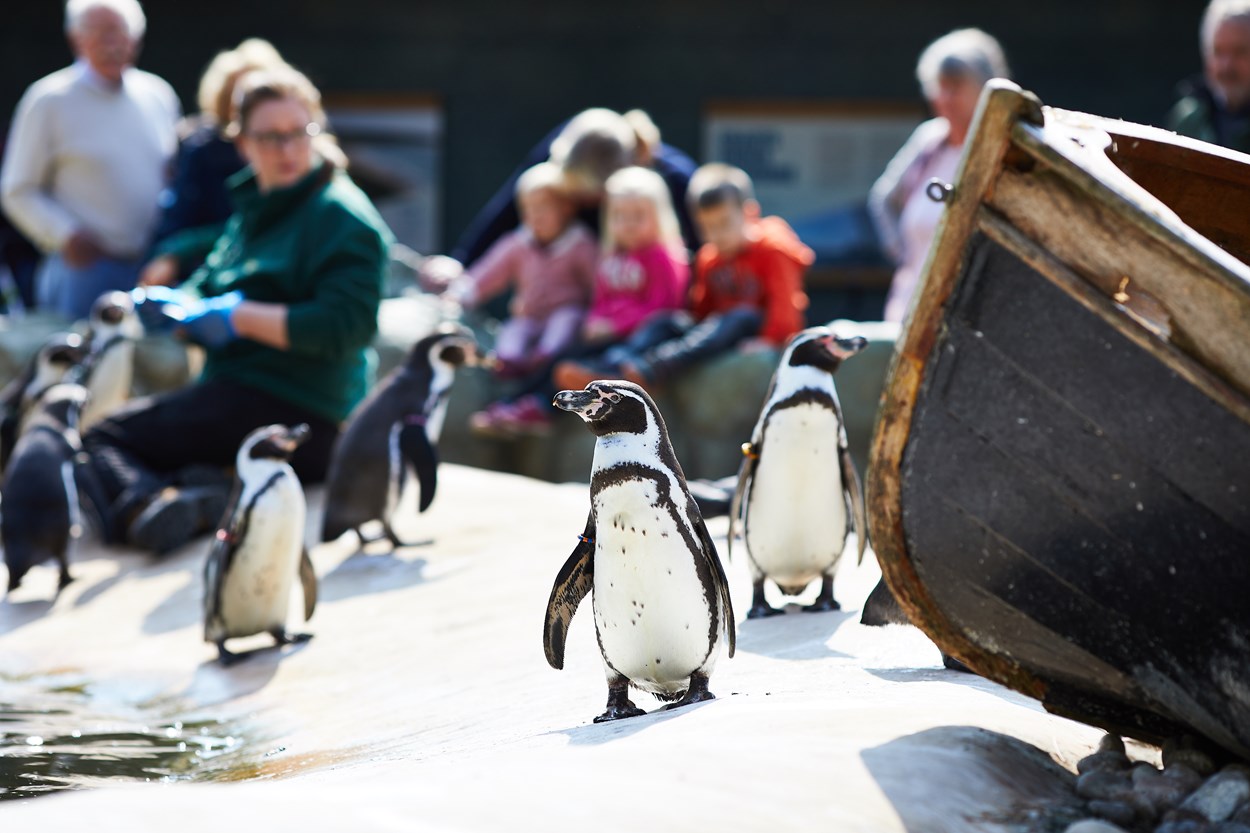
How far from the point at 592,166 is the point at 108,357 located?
222 centimetres

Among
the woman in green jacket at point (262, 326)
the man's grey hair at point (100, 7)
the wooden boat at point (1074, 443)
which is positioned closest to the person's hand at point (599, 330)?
the woman in green jacket at point (262, 326)

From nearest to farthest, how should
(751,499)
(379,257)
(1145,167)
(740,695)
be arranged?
(740,695), (1145,167), (751,499), (379,257)

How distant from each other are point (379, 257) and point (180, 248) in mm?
1531

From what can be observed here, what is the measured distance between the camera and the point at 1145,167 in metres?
3.83

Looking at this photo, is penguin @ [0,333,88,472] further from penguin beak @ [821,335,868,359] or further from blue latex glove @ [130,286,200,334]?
penguin beak @ [821,335,868,359]

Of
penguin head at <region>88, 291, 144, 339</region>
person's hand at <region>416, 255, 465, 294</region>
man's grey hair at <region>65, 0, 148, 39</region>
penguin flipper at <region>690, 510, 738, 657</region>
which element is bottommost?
person's hand at <region>416, 255, 465, 294</region>

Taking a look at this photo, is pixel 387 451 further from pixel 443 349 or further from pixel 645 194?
pixel 645 194

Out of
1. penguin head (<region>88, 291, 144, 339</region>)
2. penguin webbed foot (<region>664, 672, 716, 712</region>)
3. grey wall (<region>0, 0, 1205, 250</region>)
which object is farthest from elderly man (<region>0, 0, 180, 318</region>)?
penguin webbed foot (<region>664, 672, 716, 712</region>)

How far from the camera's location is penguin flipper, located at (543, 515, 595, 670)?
3.71 metres

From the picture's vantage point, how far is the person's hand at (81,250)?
26.1 feet

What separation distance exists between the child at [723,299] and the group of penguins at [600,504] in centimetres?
132

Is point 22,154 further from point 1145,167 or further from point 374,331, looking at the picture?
point 1145,167

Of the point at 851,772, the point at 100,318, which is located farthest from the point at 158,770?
the point at 100,318

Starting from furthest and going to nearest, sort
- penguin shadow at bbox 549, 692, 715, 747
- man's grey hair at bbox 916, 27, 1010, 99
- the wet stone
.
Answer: man's grey hair at bbox 916, 27, 1010, 99 → penguin shadow at bbox 549, 692, 715, 747 → the wet stone
